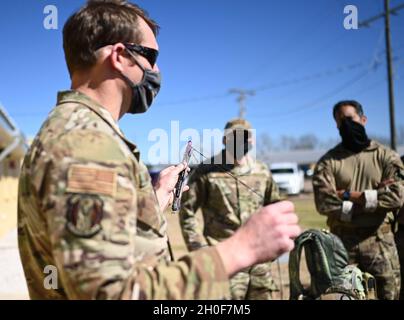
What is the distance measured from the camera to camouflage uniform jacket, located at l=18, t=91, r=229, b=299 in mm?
1106

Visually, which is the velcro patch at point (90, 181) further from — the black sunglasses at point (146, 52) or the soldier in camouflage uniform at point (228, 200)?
the soldier in camouflage uniform at point (228, 200)

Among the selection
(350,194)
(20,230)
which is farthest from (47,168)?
(350,194)

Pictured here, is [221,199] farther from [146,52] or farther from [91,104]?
[91,104]

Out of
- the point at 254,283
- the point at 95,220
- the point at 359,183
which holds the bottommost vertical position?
the point at 254,283

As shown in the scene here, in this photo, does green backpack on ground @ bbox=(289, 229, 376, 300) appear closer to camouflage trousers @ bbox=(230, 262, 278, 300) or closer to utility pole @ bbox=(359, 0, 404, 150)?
camouflage trousers @ bbox=(230, 262, 278, 300)

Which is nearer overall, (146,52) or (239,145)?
(146,52)

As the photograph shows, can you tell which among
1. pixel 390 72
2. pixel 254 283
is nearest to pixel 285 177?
pixel 390 72

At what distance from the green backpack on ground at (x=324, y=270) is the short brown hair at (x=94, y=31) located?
196 cm

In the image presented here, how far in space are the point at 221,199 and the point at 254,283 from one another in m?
0.80

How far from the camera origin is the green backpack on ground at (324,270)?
2791 mm

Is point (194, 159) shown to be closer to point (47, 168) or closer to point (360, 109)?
point (47, 168)

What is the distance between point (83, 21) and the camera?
1.44 meters

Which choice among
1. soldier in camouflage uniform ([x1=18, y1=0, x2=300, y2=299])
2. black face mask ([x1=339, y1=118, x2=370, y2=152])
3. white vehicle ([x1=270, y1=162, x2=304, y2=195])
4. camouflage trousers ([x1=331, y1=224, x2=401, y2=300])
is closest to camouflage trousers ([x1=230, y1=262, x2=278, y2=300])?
camouflage trousers ([x1=331, y1=224, x2=401, y2=300])

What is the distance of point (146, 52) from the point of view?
154cm
